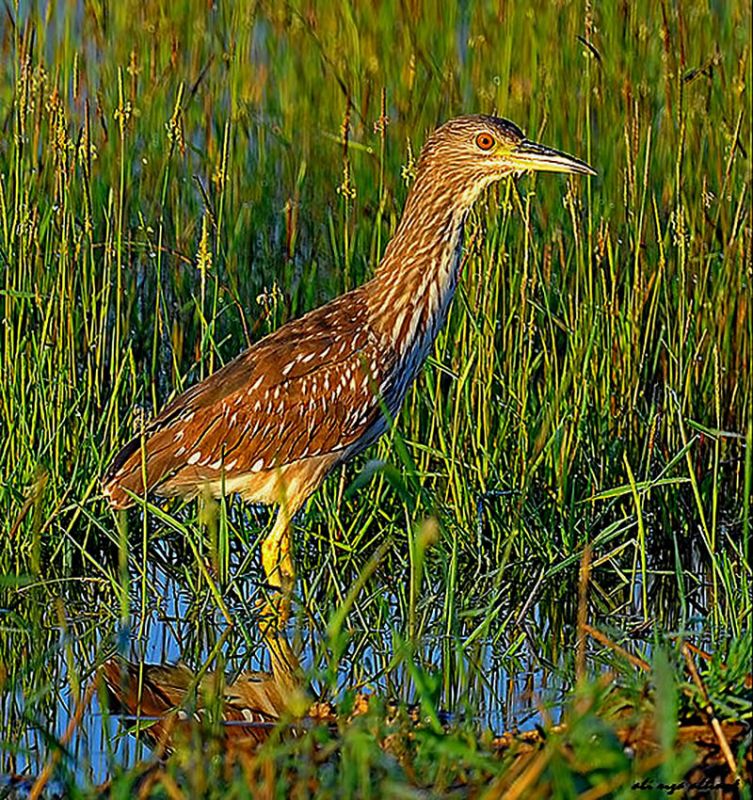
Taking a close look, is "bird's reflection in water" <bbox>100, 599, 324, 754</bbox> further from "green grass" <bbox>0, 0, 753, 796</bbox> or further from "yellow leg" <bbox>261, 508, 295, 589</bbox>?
"yellow leg" <bbox>261, 508, 295, 589</bbox>

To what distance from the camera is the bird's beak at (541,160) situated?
6.00 meters

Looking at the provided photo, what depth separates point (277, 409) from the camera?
6.26 meters

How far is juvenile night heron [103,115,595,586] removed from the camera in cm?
617

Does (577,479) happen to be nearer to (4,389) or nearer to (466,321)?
(466,321)

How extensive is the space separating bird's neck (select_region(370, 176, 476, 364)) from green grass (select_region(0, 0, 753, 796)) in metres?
0.13

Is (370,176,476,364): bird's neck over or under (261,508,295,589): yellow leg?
over

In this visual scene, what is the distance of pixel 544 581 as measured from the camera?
19.1 feet

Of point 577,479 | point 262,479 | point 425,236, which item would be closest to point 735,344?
point 577,479

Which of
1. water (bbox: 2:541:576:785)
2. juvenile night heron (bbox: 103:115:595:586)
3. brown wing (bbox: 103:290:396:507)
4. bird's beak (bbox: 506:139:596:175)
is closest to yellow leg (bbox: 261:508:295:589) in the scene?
juvenile night heron (bbox: 103:115:595:586)

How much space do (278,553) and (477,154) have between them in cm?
153

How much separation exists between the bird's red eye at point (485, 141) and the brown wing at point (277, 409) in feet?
2.39
